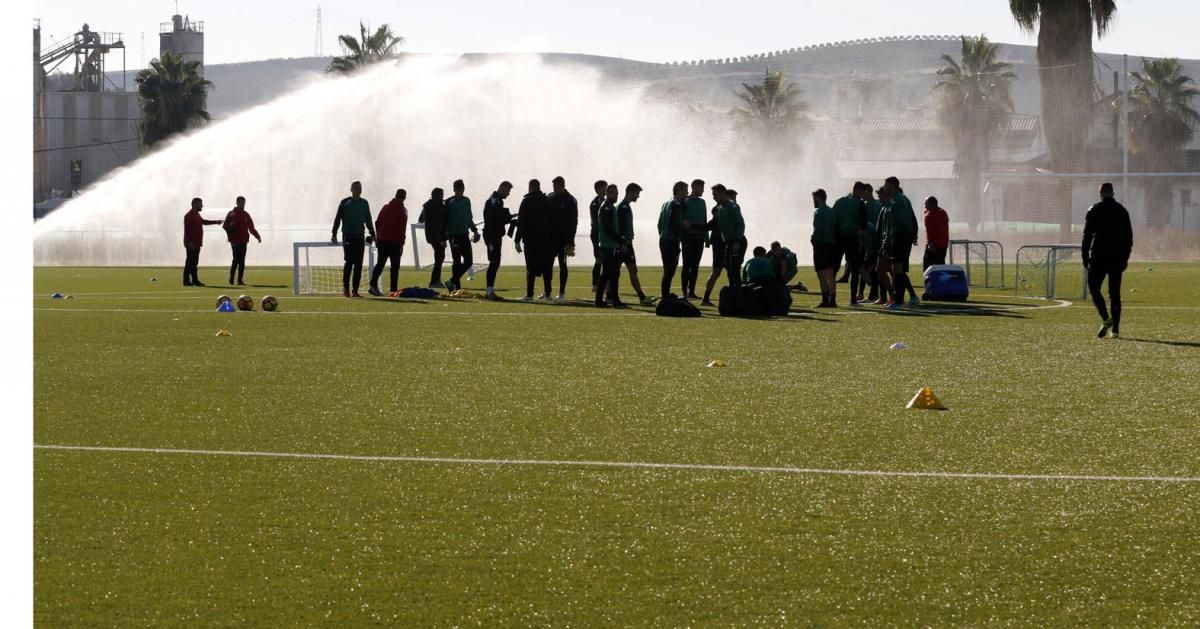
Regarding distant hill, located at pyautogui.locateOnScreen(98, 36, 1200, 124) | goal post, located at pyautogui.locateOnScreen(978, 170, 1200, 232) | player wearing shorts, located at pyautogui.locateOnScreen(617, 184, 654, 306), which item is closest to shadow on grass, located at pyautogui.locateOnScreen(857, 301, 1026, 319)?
player wearing shorts, located at pyautogui.locateOnScreen(617, 184, 654, 306)

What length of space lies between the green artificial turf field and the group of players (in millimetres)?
6186

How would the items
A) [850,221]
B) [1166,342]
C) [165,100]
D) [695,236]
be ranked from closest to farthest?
[1166,342], [850,221], [695,236], [165,100]

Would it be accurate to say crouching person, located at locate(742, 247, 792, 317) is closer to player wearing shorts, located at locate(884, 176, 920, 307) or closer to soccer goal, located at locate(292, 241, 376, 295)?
player wearing shorts, located at locate(884, 176, 920, 307)

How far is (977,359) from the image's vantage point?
14141 mm

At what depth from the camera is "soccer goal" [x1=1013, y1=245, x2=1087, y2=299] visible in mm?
25062

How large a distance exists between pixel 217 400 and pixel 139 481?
3.46 m

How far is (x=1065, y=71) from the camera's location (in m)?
47.7

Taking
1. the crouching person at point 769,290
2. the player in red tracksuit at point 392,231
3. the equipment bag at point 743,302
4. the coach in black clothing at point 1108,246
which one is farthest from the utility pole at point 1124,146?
the coach in black clothing at point 1108,246

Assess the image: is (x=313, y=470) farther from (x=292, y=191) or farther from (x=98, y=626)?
(x=292, y=191)

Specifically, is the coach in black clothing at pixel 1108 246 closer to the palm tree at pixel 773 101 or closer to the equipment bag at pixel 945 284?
the equipment bag at pixel 945 284

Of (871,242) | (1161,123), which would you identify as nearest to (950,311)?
(871,242)

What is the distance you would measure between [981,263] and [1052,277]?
19.0 m

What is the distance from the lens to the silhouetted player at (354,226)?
80.4ft

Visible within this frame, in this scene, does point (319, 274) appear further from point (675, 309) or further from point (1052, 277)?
point (675, 309)
